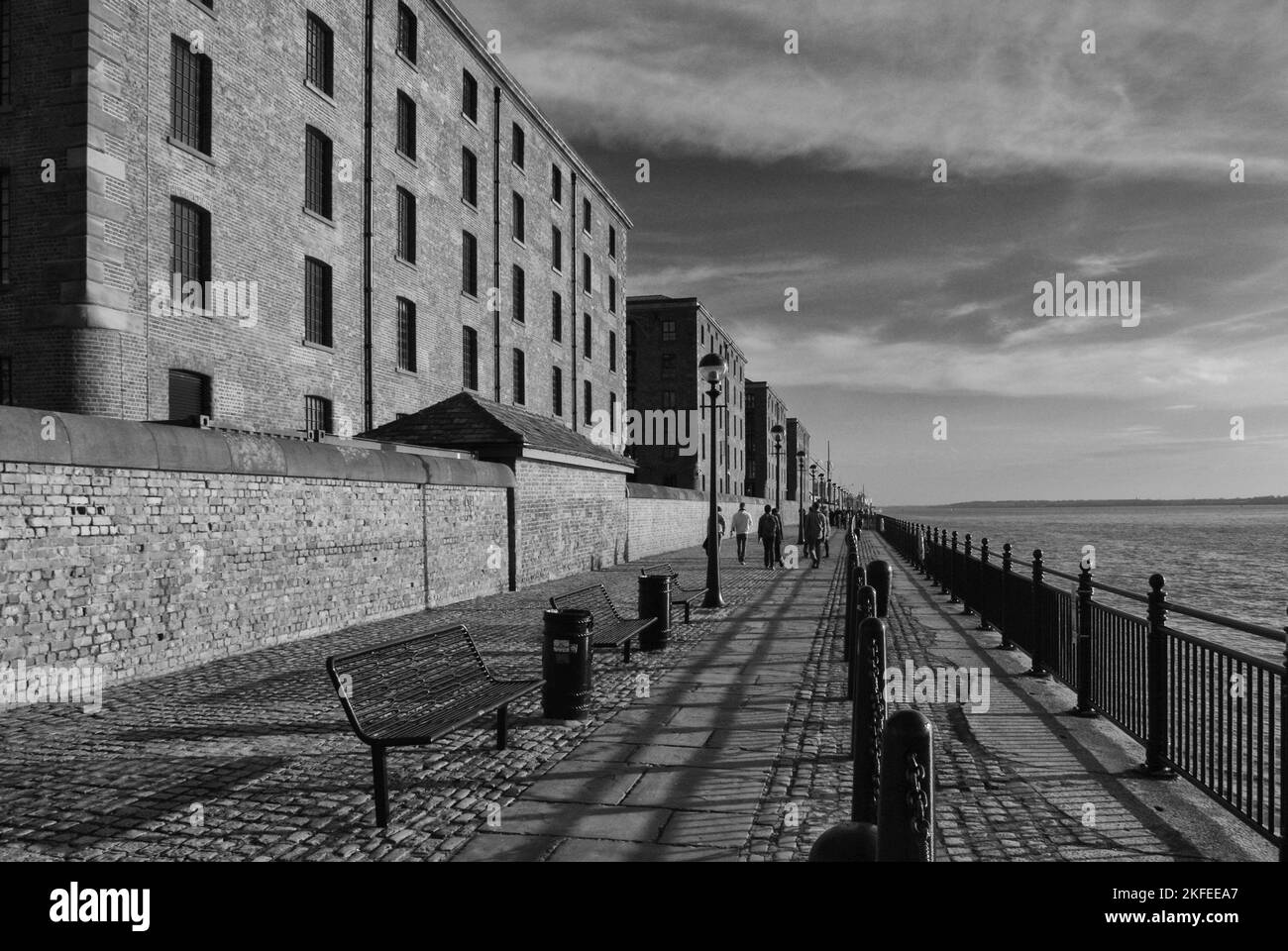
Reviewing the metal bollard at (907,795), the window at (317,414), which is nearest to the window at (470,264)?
the window at (317,414)

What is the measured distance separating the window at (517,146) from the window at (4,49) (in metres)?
16.9

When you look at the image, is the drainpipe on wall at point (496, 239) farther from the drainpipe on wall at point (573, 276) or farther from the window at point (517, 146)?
the drainpipe on wall at point (573, 276)

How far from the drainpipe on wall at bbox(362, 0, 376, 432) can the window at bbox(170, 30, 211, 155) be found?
4.98 meters

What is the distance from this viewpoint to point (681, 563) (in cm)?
2645

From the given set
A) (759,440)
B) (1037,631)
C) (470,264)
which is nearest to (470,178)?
(470,264)

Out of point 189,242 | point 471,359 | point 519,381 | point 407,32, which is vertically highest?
point 407,32

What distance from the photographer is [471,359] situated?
27672 mm

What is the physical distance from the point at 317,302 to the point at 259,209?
2.76 m

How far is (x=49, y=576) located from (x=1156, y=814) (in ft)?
28.2

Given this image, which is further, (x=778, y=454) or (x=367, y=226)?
(x=778, y=454)

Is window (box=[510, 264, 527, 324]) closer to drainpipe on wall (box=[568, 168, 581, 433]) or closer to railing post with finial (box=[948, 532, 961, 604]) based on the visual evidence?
drainpipe on wall (box=[568, 168, 581, 433])

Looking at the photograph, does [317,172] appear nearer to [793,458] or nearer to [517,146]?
[517,146]

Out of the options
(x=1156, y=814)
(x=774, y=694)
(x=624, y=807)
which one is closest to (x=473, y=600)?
(x=774, y=694)
